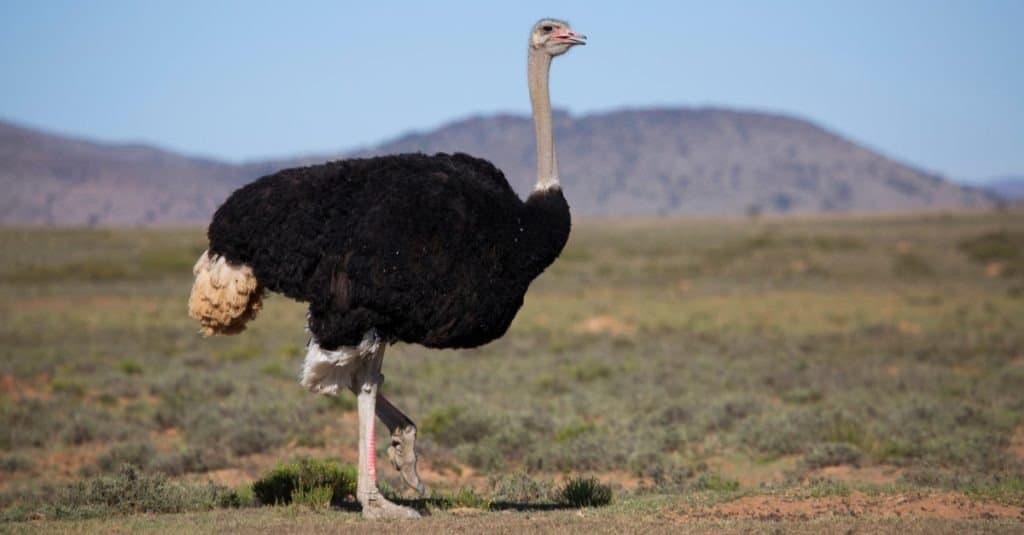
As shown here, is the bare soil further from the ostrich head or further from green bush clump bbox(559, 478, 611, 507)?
the ostrich head

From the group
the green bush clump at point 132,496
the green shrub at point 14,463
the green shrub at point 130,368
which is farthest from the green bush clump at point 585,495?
the green shrub at point 130,368

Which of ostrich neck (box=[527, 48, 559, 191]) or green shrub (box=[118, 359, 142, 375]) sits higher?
ostrich neck (box=[527, 48, 559, 191])

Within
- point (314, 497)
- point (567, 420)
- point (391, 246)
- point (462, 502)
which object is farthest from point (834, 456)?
point (391, 246)

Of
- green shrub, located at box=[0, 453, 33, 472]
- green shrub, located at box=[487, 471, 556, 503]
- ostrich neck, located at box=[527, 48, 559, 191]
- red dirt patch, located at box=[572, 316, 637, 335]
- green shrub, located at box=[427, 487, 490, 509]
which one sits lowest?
red dirt patch, located at box=[572, 316, 637, 335]

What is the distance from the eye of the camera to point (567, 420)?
51.5ft

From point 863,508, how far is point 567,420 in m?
6.95

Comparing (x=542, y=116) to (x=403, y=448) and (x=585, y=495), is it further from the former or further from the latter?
(x=585, y=495)

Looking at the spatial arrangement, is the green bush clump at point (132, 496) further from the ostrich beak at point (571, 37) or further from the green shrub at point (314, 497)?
the ostrich beak at point (571, 37)

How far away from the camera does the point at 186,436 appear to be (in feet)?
49.7

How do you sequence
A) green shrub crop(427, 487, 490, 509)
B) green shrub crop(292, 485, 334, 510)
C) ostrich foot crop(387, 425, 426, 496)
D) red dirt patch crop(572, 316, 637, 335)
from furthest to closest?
red dirt patch crop(572, 316, 637, 335)
green shrub crop(427, 487, 490, 509)
green shrub crop(292, 485, 334, 510)
ostrich foot crop(387, 425, 426, 496)

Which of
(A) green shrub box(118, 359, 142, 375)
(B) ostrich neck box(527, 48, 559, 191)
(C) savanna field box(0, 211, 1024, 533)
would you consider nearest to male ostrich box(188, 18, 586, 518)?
(B) ostrich neck box(527, 48, 559, 191)

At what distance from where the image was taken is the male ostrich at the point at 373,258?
823cm

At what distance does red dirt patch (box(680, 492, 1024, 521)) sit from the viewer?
8.66 m

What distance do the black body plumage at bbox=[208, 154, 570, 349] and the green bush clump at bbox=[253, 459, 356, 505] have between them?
1.70m
